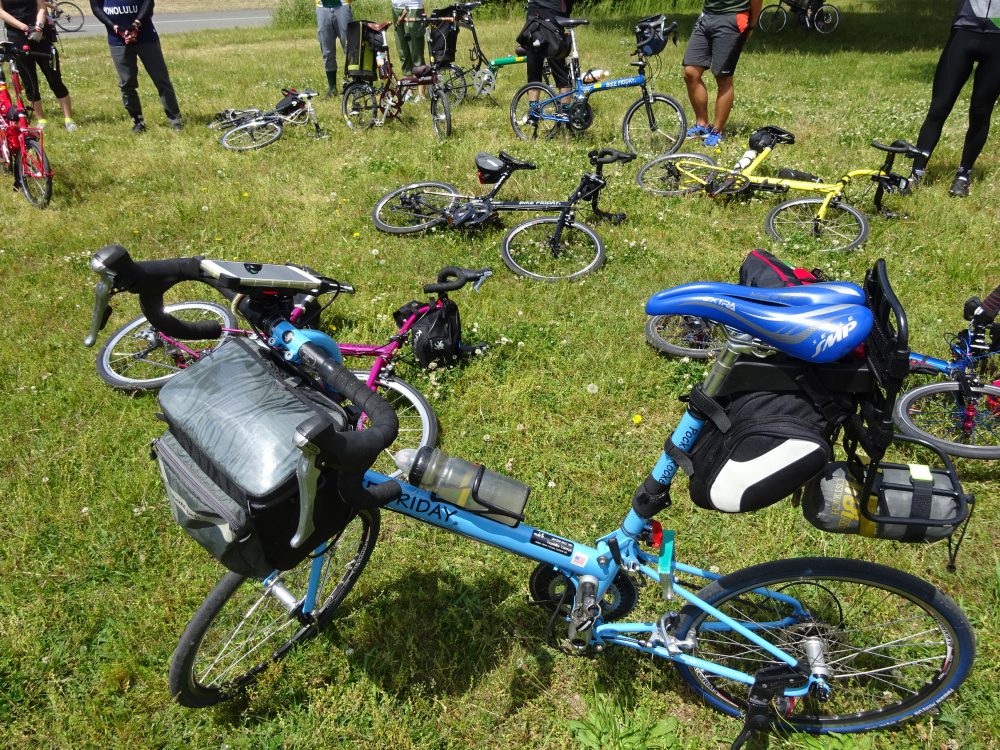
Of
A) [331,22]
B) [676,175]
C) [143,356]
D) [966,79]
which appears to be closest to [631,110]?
[676,175]

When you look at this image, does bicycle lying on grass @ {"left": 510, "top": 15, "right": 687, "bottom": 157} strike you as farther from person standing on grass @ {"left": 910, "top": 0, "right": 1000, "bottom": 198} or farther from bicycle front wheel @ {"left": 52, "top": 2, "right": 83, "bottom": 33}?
bicycle front wheel @ {"left": 52, "top": 2, "right": 83, "bottom": 33}

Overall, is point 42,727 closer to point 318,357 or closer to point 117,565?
point 117,565

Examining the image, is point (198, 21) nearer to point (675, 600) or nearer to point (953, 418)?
point (953, 418)

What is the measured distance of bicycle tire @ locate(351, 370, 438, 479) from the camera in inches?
158

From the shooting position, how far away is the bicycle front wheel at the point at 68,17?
21650 millimetres

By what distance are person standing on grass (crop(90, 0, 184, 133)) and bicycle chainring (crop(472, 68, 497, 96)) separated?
5.37 m

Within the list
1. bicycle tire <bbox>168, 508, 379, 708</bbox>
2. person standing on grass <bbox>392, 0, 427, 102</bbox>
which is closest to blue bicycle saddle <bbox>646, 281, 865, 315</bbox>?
bicycle tire <bbox>168, 508, 379, 708</bbox>

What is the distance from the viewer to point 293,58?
1582cm

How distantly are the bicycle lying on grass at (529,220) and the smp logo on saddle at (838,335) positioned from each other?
419cm

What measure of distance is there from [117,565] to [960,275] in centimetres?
701

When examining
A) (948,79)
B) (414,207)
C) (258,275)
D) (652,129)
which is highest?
(948,79)

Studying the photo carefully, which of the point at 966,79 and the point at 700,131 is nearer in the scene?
the point at 966,79

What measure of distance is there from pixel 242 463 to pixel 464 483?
766 millimetres

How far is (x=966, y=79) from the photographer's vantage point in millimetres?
6250
